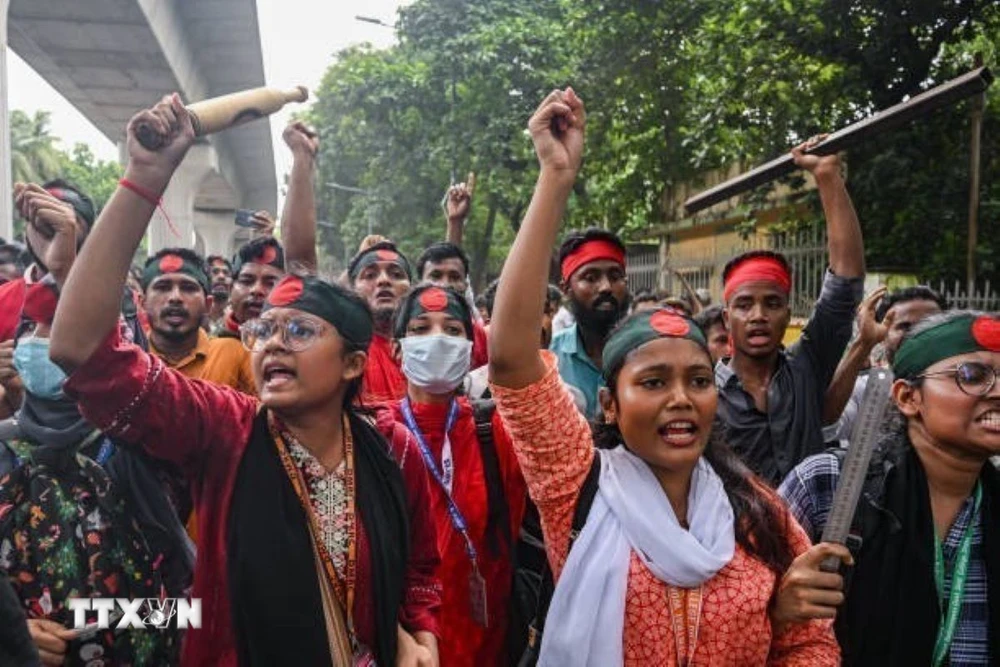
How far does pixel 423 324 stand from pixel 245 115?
1288mm

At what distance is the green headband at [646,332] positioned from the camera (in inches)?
87.4

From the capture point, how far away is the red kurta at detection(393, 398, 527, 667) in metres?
3.03

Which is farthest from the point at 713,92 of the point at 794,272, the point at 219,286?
the point at 219,286

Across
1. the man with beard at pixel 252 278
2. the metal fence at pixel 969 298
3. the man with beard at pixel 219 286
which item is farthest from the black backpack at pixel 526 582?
the metal fence at pixel 969 298

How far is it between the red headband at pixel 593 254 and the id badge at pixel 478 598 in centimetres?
170

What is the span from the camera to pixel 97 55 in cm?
1255

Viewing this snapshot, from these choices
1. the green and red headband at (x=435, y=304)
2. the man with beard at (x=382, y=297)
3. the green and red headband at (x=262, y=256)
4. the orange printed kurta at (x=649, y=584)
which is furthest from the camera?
the green and red headband at (x=262, y=256)

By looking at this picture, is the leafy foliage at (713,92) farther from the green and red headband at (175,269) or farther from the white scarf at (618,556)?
the white scarf at (618,556)

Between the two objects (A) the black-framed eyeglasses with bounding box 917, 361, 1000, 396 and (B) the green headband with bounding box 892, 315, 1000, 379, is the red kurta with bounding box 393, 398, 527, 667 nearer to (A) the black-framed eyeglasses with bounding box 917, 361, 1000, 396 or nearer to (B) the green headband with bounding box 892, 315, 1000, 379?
(B) the green headband with bounding box 892, 315, 1000, 379

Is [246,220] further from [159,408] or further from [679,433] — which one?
[679,433]

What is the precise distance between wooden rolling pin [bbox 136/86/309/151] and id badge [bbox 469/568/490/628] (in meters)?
1.61

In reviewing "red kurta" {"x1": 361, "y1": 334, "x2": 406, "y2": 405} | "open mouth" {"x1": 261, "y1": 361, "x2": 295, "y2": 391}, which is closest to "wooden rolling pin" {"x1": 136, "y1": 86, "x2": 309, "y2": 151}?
"open mouth" {"x1": 261, "y1": 361, "x2": 295, "y2": 391}

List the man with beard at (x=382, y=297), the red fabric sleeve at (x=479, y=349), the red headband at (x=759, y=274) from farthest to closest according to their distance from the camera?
the red fabric sleeve at (x=479, y=349), the man with beard at (x=382, y=297), the red headband at (x=759, y=274)

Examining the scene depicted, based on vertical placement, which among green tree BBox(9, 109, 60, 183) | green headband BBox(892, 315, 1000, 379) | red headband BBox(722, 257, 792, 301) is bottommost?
green headband BBox(892, 315, 1000, 379)
